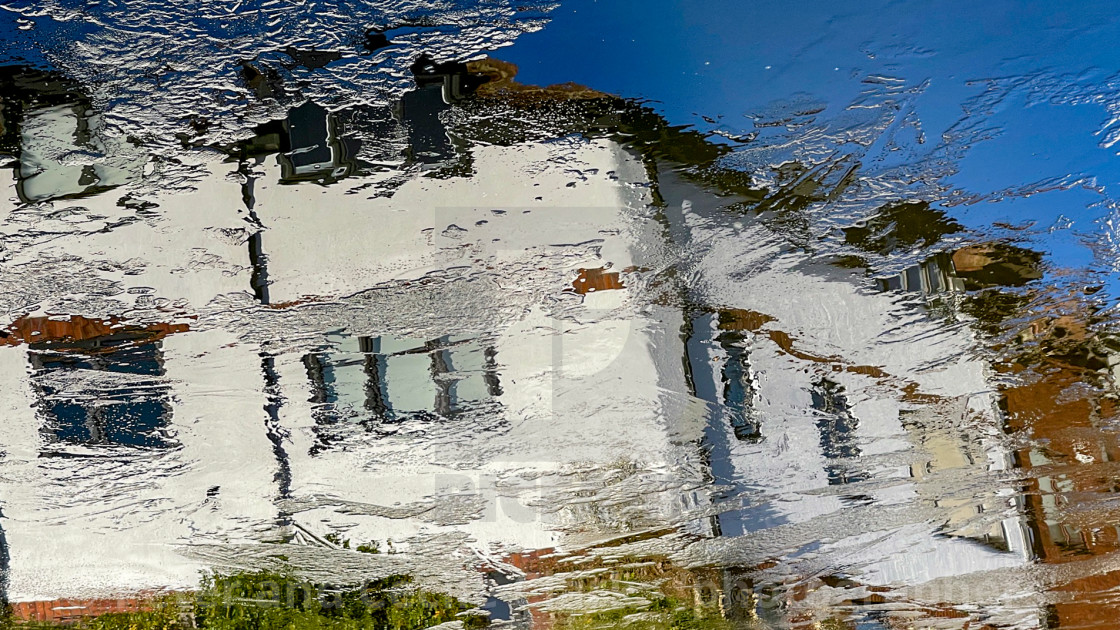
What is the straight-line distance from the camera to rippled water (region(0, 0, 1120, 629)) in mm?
1562

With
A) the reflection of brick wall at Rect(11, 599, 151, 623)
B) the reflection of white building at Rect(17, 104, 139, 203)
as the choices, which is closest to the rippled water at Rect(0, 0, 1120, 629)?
the reflection of white building at Rect(17, 104, 139, 203)

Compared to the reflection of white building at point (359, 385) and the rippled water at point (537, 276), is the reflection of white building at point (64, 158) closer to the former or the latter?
the rippled water at point (537, 276)

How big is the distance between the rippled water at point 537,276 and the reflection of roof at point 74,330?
1 centimetres

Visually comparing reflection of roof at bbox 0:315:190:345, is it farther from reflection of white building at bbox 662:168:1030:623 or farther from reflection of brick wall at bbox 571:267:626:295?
reflection of white building at bbox 662:168:1030:623

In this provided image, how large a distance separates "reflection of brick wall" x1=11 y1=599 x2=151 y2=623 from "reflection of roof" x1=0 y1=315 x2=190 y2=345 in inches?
112

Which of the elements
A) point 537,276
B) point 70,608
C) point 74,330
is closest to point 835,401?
point 537,276

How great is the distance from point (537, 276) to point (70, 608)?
4.44 metres

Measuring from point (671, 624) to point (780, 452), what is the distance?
269cm

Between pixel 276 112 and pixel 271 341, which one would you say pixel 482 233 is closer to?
pixel 276 112

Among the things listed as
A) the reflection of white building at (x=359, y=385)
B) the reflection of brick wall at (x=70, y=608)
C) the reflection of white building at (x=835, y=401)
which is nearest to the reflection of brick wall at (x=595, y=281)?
the reflection of white building at (x=359, y=385)

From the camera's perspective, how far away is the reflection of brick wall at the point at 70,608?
14.4ft

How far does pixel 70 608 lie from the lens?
175 inches

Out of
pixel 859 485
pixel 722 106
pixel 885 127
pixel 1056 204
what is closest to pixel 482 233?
pixel 722 106

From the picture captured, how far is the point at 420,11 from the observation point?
1481mm
